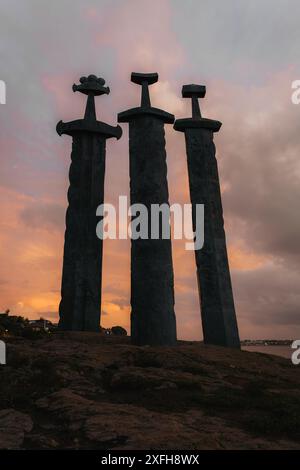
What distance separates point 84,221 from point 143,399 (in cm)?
1061

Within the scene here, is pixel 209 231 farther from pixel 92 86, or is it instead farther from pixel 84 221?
pixel 92 86

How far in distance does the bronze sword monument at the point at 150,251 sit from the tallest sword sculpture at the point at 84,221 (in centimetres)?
208

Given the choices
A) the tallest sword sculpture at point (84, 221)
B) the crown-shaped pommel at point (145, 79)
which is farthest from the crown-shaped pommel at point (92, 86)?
the crown-shaped pommel at point (145, 79)

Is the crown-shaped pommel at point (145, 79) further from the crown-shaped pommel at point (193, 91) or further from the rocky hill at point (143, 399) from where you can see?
the rocky hill at point (143, 399)

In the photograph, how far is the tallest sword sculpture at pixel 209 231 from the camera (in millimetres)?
16609

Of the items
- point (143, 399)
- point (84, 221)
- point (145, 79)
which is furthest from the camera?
point (145, 79)

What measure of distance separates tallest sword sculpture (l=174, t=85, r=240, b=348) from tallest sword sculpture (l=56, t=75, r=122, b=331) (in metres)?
3.50

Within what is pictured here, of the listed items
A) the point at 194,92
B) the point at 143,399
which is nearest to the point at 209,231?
the point at 194,92

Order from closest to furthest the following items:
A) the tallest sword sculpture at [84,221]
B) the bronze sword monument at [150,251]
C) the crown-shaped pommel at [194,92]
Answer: the bronze sword monument at [150,251], the tallest sword sculpture at [84,221], the crown-shaped pommel at [194,92]

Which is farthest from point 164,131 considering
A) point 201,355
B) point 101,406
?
point 101,406

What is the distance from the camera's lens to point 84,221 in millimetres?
17953

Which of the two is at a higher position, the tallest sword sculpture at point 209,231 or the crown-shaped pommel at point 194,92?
the crown-shaped pommel at point 194,92

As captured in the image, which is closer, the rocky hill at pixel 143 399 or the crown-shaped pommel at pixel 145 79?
the rocky hill at pixel 143 399
